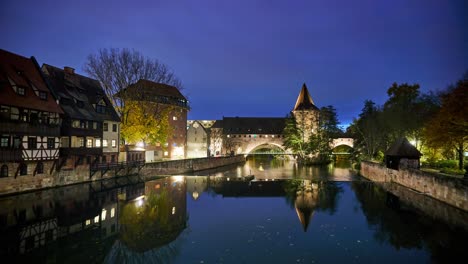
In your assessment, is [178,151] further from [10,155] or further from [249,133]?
[10,155]

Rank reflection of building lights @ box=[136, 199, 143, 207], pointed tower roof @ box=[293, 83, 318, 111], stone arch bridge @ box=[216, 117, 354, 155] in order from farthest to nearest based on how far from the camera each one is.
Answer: stone arch bridge @ box=[216, 117, 354, 155]
pointed tower roof @ box=[293, 83, 318, 111]
reflection of building lights @ box=[136, 199, 143, 207]

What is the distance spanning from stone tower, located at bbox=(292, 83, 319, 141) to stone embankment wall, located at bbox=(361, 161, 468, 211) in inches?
1099

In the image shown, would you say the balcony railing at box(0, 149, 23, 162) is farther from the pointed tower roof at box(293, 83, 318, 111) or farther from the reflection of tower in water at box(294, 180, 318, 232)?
the pointed tower roof at box(293, 83, 318, 111)

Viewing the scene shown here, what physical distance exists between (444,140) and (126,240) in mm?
23718

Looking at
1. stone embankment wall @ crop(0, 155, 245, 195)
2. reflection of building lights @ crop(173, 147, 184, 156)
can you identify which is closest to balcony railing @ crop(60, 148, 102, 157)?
stone embankment wall @ crop(0, 155, 245, 195)

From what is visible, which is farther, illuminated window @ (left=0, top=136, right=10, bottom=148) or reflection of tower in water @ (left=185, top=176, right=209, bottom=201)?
reflection of tower in water @ (left=185, top=176, right=209, bottom=201)

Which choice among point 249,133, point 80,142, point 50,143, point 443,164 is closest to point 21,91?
point 50,143

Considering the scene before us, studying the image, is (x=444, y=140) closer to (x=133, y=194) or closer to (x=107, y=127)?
(x=133, y=194)

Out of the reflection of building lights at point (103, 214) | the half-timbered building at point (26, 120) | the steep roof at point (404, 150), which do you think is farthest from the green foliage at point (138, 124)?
the steep roof at point (404, 150)

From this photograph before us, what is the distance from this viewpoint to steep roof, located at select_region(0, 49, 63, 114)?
65.7ft

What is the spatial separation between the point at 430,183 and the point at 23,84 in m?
29.7

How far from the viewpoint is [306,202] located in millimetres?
20766

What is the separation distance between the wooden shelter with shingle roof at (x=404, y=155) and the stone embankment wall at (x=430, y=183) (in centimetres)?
68

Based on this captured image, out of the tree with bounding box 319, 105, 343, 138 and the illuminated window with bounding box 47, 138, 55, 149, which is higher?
the tree with bounding box 319, 105, 343, 138
